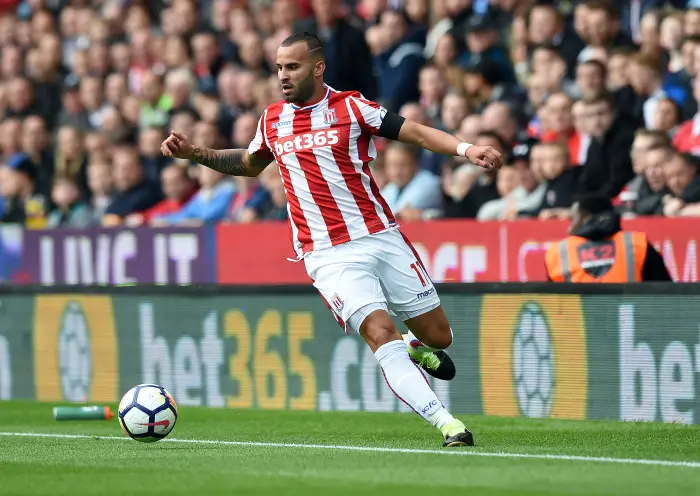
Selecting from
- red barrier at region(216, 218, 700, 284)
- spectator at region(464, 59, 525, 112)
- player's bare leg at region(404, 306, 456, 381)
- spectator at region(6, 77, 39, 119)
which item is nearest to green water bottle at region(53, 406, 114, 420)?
red barrier at region(216, 218, 700, 284)

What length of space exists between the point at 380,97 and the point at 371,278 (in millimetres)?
7986

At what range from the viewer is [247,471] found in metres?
7.50

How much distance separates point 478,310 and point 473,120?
321 cm

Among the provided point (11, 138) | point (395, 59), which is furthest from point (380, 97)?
point (11, 138)

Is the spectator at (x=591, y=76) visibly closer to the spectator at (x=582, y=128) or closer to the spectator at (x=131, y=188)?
the spectator at (x=582, y=128)

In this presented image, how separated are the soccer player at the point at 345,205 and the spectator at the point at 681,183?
3613mm

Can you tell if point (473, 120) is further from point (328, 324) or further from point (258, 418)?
point (258, 418)

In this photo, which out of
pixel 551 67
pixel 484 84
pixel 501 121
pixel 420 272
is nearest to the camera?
pixel 420 272

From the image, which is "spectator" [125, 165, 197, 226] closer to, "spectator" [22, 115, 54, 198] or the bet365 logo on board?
"spectator" [22, 115, 54, 198]

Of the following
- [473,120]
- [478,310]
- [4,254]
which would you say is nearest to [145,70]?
[4,254]

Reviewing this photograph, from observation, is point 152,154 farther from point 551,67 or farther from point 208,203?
point 551,67

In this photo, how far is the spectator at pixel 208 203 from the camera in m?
15.9

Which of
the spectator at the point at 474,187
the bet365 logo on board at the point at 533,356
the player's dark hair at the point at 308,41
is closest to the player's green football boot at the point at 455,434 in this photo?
the player's dark hair at the point at 308,41

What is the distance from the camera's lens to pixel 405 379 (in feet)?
27.5
